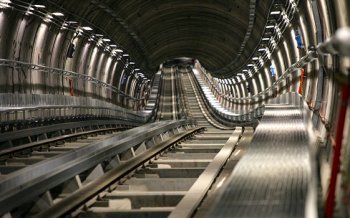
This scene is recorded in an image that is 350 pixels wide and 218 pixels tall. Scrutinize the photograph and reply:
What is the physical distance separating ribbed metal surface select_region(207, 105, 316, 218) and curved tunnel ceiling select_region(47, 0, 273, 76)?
14257 mm

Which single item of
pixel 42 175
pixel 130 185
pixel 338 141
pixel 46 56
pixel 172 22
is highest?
pixel 172 22

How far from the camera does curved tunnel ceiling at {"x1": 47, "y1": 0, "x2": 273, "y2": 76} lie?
2473cm

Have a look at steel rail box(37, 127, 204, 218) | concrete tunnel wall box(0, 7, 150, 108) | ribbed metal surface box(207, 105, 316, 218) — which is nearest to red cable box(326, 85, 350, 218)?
ribbed metal surface box(207, 105, 316, 218)

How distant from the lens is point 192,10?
33125 mm

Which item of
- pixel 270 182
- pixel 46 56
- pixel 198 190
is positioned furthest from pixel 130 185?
pixel 46 56

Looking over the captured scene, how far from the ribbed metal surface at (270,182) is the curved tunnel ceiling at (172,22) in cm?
1426

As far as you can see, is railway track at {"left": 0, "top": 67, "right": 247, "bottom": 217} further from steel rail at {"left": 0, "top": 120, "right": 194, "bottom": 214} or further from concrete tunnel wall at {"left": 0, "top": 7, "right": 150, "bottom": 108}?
concrete tunnel wall at {"left": 0, "top": 7, "right": 150, "bottom": 108}

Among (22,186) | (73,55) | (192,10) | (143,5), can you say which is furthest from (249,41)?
(22,186)

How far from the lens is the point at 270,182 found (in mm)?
5336

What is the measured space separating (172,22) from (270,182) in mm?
32543

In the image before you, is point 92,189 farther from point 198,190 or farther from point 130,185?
point 198,190

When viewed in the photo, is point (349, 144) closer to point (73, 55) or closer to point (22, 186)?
point (22, 186)

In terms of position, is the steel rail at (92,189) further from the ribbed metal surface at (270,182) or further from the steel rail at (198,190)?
the ribbed metal surface at (270,182)

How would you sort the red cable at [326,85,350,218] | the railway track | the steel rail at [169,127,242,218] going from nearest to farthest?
the red cable at [326,85,350,218] → the steel rail at [169,127,242,218] → the railway track
